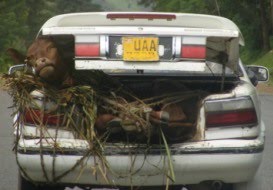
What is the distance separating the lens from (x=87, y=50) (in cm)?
527

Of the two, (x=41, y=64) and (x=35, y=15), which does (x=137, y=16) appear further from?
(x=35, y=15)

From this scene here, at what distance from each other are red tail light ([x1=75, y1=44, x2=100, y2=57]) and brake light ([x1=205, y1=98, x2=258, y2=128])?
927 mm

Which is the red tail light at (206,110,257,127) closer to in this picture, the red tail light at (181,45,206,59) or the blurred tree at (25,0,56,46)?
the red tail light at (181,45,206,59)

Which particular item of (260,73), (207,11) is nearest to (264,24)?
(207,11)

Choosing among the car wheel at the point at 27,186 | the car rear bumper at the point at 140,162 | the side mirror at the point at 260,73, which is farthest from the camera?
the side mirror at the point at 260,73

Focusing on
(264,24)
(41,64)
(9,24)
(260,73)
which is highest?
(41,64)

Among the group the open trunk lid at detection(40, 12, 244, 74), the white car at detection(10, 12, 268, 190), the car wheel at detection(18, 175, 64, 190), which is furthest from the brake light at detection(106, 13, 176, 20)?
the car wheel at detection(18, 175, 64, 190)

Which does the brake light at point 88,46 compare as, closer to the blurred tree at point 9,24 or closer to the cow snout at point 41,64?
the cow snout at point 41,64

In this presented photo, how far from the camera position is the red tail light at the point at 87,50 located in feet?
17.3

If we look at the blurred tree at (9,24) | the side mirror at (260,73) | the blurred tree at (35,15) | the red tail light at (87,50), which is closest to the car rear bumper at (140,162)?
the red tail light at (87,50)

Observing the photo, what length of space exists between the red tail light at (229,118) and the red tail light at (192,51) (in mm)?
454

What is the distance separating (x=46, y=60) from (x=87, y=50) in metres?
0.35

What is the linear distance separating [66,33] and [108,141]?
0.86 metres

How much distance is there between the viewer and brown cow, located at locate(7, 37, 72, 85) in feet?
17.7
